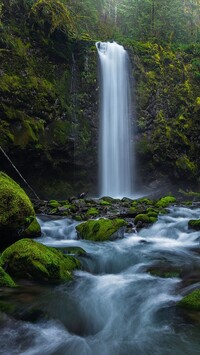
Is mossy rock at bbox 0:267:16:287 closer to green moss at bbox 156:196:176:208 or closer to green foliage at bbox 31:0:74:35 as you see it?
green moss at bbox 156:196:176:208

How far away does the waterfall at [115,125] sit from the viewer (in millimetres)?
18266

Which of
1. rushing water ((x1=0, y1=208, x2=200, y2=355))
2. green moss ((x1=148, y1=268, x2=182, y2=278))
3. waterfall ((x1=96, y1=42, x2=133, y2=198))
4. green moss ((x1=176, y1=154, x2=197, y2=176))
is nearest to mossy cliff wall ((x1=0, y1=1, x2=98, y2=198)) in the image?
waterfall ((x1=96, y1=42, x2=133, y2=198))

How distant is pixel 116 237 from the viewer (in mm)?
9023

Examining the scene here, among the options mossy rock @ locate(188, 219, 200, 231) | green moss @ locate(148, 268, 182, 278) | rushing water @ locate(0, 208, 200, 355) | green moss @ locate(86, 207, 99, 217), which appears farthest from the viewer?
green moss @ locate(86, 207, 99, 217)

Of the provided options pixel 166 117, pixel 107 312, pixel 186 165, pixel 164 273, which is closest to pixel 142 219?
pixel 164 273

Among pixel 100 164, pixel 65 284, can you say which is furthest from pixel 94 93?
pixel 65 284

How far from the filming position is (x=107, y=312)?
5.06 metres

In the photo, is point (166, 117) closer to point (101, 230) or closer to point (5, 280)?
point (101, 230)

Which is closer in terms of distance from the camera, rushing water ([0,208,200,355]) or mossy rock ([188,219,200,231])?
rushing water ([0,208,200,355])

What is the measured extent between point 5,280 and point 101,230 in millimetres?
4031

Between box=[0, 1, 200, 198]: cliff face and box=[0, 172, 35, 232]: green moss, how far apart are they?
6.62 metres

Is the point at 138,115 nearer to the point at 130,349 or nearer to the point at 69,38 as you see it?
the point at 69,38

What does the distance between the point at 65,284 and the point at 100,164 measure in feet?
42.0

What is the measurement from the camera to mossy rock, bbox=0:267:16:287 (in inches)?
207
